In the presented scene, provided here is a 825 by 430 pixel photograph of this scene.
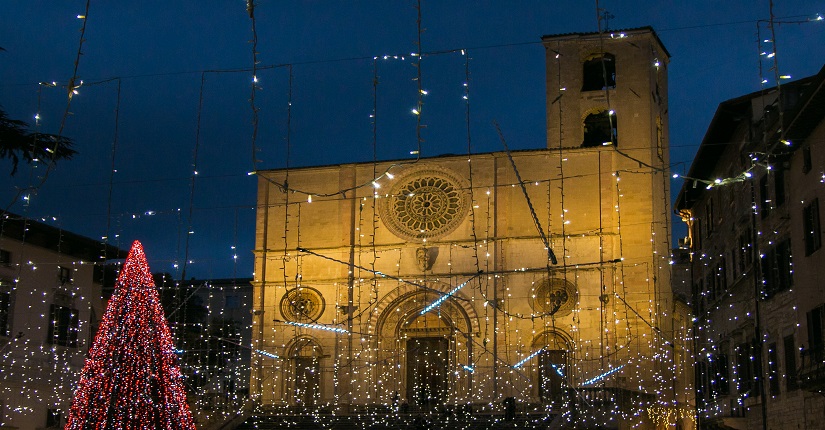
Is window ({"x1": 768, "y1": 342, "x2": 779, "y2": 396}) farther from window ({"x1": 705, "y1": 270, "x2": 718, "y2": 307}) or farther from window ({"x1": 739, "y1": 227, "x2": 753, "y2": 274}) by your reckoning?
window ({"x1": 705, "y1": 270, "x2": 718, "y2": 307})

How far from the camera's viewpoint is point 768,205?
2017 cm

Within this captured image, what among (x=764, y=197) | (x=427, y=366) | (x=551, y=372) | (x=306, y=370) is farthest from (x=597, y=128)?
(x=764, y=197)

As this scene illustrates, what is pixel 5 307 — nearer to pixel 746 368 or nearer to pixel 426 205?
pixel 426 205

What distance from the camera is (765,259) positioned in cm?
2038

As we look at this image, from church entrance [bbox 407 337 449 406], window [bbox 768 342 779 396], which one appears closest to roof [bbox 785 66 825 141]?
window [bbox 768 342 779 396]

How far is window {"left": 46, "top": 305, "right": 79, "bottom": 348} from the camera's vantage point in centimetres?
2947

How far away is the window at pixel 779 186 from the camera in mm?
19156

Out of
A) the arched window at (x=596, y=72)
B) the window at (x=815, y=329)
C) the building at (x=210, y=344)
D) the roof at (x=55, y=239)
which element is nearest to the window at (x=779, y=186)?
the window at (x=815, y=329)

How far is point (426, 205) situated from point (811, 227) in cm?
1688

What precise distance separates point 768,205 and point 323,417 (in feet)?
45.5

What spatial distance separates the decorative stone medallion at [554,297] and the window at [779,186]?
1144 cm

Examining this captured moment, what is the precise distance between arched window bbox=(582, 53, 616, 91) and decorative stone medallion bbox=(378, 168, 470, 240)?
5.24 metres

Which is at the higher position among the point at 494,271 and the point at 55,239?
the point at 55,239

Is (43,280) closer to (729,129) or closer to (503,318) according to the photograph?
(503,318)
